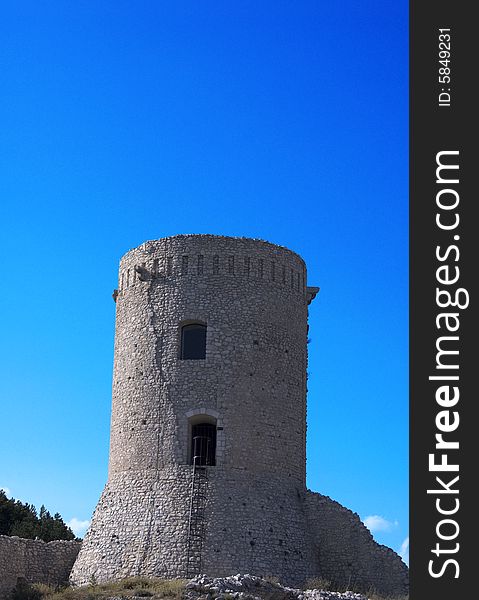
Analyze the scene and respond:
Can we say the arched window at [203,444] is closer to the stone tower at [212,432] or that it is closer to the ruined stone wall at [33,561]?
the stone tower at [212,432]

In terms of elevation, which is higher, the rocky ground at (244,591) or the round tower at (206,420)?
the round tower at (206,420)

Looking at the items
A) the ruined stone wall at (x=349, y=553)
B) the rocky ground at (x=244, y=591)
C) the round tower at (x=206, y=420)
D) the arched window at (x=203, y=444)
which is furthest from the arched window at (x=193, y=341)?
the rocky ground at (x=244, y=591)

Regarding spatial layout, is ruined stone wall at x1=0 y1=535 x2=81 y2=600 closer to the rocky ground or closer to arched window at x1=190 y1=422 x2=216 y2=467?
arched window at x1=190 y1=422 x2=216 y2=467

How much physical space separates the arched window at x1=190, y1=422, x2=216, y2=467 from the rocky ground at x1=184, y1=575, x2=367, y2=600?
410 cm

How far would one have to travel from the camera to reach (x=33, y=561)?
87.1 feet

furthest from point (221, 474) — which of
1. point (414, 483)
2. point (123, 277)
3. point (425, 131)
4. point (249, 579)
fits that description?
point (425, 131)

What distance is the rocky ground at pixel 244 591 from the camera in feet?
71.4

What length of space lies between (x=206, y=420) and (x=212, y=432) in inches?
15.2

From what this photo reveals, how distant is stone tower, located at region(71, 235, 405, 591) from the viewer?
83.4ft

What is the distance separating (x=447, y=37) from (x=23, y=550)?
1702 cm

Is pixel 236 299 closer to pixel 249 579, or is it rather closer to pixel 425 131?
pixel 249 579

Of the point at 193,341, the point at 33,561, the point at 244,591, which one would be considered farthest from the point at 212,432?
the point at 33,561

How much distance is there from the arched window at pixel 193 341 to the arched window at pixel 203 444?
1864 mm

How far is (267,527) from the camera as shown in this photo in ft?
84.4
